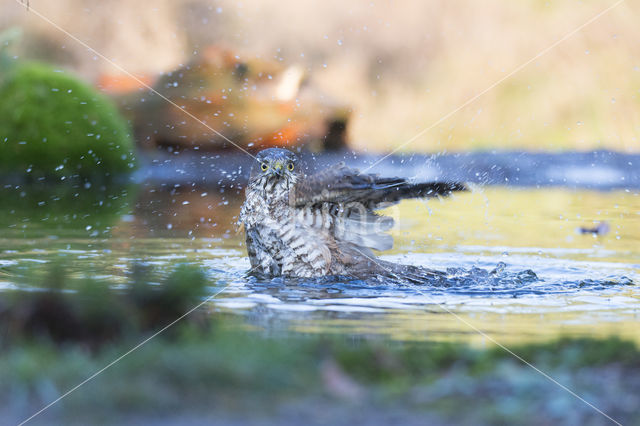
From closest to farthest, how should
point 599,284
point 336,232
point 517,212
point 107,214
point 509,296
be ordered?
point 509,296 → point 599,284 → point 336,232 → point 107,214 → point 517,212

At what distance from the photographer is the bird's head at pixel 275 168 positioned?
4957 mm

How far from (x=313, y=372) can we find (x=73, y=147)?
39.4 feet

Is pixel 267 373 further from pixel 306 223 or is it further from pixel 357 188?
pixel 306 223

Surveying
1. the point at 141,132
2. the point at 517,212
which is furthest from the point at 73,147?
the point at 517,212

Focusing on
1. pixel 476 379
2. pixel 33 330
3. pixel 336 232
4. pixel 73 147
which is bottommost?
pixel 476 379

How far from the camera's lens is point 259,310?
391 centimetres

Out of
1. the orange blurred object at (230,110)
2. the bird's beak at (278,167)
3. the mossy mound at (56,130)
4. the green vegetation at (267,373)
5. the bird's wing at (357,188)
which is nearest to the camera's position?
the green vegetation at (267,373)

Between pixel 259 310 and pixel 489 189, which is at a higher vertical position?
pixel 489 189

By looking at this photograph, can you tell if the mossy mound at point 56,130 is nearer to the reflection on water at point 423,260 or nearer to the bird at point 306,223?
the reflection on water at point 423,260

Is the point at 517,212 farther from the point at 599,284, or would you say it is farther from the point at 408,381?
the point at 408,381

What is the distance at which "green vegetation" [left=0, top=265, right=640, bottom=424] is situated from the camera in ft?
7.43

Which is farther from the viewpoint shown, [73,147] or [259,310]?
[73,147]

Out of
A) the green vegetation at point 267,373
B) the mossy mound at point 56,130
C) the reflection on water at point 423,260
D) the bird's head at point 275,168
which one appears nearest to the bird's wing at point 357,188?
the bird's head at point 275,168

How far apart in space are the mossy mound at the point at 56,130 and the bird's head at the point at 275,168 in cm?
934
